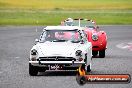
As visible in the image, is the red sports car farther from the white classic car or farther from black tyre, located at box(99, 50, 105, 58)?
the white classic car

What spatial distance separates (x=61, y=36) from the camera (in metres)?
20.8

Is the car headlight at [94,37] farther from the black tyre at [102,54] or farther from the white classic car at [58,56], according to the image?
the white classic car at [58,56]

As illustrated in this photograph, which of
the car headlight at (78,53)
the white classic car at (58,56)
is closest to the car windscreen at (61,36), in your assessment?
the white classic car at (58,56)

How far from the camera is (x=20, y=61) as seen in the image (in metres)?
24.8

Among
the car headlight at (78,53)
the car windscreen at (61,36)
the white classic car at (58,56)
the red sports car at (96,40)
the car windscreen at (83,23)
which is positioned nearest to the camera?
the white classic car at (58,56)

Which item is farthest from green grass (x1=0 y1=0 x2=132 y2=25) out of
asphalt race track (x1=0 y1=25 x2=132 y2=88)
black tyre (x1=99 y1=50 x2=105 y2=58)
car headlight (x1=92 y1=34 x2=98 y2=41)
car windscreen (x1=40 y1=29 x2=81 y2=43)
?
car windscreen (x1=40 y1=29 x2=81 y2=43)

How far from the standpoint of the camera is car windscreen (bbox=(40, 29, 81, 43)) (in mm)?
20333

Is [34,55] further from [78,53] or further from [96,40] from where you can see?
[96,40]

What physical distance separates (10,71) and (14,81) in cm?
296

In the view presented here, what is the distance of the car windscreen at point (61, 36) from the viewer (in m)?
20.3

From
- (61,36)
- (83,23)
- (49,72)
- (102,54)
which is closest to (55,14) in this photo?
(83,23)

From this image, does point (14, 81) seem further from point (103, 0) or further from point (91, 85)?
point (103, 0)

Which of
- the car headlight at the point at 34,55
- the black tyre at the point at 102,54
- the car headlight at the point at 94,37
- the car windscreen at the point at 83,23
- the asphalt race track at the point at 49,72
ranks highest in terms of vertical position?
the car windscreen at the point at 83,23

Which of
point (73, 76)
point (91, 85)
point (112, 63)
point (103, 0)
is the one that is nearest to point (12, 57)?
point (112, 63)
